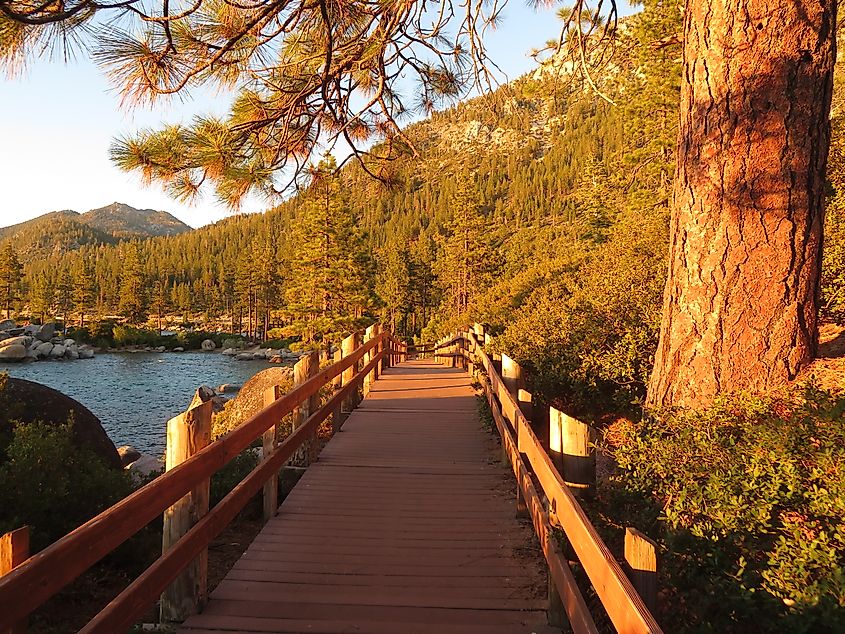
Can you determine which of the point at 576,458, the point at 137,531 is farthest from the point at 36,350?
the point at 576,458

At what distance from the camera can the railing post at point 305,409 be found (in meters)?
6.28

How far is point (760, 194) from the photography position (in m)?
4.62

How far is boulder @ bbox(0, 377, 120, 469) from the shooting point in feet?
22.9

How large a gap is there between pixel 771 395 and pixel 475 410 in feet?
20.0

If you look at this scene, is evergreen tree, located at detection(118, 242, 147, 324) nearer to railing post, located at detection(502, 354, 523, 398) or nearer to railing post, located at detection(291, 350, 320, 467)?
railing post, located at detection(291, 350, 320, 467)

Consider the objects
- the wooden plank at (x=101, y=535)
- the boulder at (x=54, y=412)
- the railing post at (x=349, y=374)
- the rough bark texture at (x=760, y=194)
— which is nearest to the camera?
the wooden plank at (x=101, y=535)

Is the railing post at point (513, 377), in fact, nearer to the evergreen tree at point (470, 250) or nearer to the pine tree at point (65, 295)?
the evergreen tree at point (470, 250)

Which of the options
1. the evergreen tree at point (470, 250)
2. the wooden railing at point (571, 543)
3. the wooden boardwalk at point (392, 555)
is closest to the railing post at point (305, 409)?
the wooden boardwalk at point (392, 555)

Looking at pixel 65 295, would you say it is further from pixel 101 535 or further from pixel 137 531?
pixel 101 535

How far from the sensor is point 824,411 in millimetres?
3359

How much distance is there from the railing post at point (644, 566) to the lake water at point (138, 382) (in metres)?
12.9

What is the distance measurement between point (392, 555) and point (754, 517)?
8.16 feet

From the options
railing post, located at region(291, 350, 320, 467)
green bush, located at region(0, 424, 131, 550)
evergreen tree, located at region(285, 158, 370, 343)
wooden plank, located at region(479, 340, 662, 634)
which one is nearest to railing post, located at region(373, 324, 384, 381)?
railing post, located at region(291, 350, 320, 467)

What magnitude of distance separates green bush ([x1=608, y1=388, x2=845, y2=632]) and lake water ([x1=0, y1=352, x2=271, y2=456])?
499 inches
